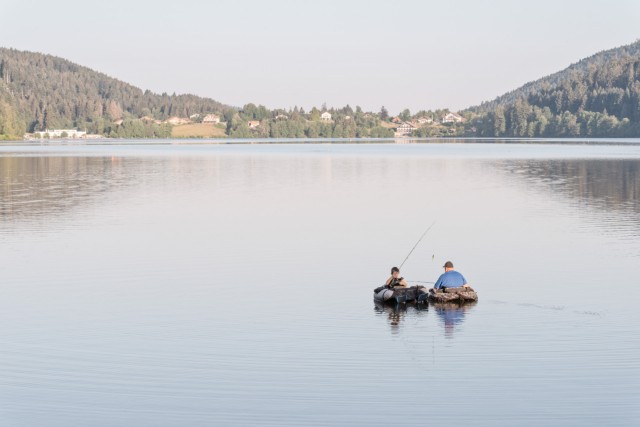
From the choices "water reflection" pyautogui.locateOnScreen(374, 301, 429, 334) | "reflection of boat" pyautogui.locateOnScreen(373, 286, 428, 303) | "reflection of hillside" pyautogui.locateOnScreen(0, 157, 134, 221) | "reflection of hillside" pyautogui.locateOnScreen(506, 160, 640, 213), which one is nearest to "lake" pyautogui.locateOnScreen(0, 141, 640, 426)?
"water reflection" pyautogui.locateOnScreen(374, 301, 429, 334)

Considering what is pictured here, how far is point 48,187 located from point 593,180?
4582cm

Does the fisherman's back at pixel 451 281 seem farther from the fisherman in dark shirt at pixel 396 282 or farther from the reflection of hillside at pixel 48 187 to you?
the reflection of hillside at pixel 48 187

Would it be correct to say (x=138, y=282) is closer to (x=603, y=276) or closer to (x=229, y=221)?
(x=603, y=276)

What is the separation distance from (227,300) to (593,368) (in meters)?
11.5

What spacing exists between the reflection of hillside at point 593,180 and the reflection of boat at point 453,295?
3072 centimetres

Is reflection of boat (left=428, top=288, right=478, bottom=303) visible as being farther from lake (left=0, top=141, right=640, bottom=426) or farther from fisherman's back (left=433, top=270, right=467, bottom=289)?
lake (left=0, top=141, right=640, bottom=426)

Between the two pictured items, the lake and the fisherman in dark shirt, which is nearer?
the lake

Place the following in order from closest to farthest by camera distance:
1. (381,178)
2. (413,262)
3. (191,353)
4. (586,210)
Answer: (191,353) → (413,262) → (586,210) → (381,178)

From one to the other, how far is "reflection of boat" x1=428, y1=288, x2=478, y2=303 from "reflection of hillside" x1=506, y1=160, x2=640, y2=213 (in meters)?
30.7

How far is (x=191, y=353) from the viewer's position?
2130 centimetres

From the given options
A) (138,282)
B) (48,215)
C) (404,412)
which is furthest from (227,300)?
(48,215)

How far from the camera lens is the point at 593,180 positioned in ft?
271

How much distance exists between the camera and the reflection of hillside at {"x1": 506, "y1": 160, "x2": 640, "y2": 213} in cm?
6183

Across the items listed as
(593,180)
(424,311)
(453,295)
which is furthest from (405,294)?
(593,180)
